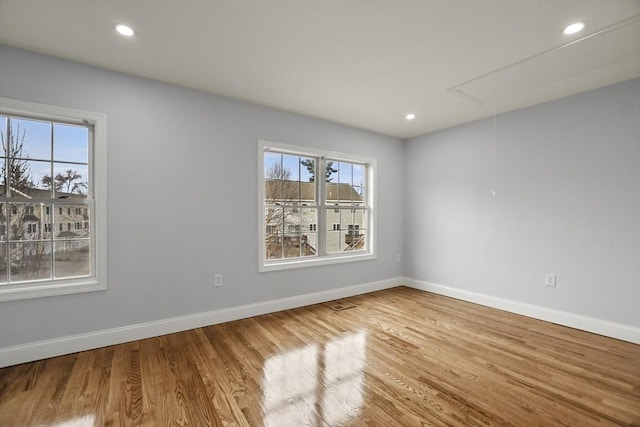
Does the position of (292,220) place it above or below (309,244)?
above

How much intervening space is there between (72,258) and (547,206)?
5.09 meters

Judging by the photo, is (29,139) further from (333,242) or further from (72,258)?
(333,242)

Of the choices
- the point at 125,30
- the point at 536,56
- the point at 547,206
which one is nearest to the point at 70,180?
the point at 125,30

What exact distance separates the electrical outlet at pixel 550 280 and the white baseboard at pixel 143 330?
8.49 ft

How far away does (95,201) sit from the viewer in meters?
2.52

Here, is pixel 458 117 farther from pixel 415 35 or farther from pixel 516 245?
pixel 415 35

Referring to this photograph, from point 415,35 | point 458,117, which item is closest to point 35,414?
point 415,35

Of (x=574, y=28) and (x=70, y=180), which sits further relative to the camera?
(x=70, y=180)

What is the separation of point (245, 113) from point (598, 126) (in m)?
3.93

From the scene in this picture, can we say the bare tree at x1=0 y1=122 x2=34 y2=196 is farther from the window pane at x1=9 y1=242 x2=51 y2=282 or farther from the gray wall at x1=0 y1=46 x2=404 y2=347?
the window pane at x1=9 y1=242 x2=51 y2=282

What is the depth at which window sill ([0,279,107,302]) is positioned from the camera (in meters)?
2.20

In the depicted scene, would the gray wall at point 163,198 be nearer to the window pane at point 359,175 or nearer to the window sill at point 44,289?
the window sill at point 44,289

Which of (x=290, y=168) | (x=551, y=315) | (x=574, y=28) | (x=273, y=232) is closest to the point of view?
(x=574, y=28)

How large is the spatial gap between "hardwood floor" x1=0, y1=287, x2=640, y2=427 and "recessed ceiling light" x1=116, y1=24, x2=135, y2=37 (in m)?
2.60
